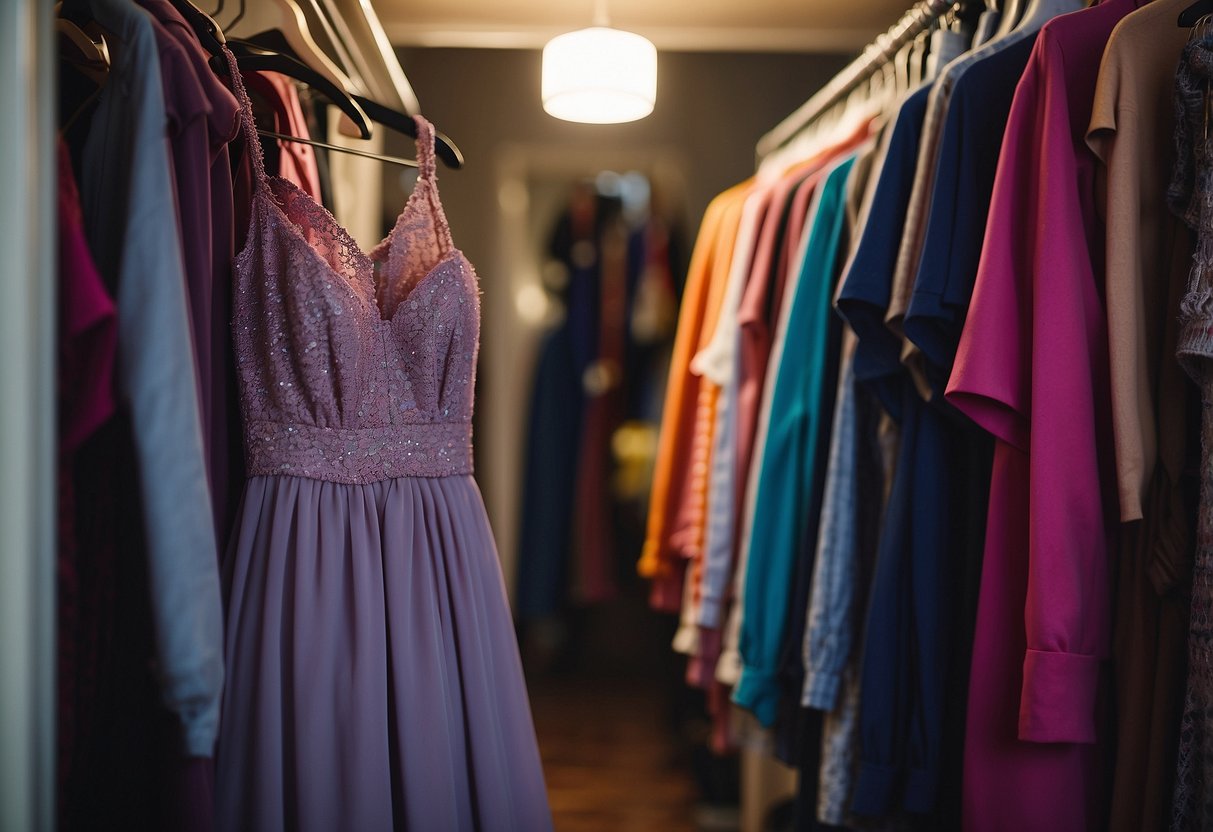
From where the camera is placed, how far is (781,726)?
1285 mm

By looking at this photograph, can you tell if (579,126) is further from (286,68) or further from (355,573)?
(355,573)

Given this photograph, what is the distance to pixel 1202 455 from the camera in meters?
0.83

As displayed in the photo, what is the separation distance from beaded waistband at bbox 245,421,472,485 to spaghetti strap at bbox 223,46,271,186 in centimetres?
26

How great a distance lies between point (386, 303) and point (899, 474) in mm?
655

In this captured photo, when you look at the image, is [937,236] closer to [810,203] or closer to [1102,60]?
[1102,60]

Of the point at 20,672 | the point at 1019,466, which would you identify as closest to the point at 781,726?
the point at 1019,466

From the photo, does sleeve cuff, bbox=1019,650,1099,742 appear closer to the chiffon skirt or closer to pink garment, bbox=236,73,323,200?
the chiffon skirt

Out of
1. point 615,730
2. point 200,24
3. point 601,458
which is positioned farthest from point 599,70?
point 615,730

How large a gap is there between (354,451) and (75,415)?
313 millimetres

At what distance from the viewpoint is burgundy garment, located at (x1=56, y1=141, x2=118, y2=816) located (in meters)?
0.62

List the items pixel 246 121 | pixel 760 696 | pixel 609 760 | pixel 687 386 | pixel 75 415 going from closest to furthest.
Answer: pixel 75 415
pixel 246 121
pixel 760 696
pixel 687 386
pixel 609 760

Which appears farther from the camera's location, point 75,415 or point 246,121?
point 246,121

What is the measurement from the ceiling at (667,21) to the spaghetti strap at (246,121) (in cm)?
64

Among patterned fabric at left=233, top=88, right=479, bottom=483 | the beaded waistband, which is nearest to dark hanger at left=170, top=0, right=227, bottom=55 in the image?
patterned fabric at left=233, top=88, right=479, bottom=483
